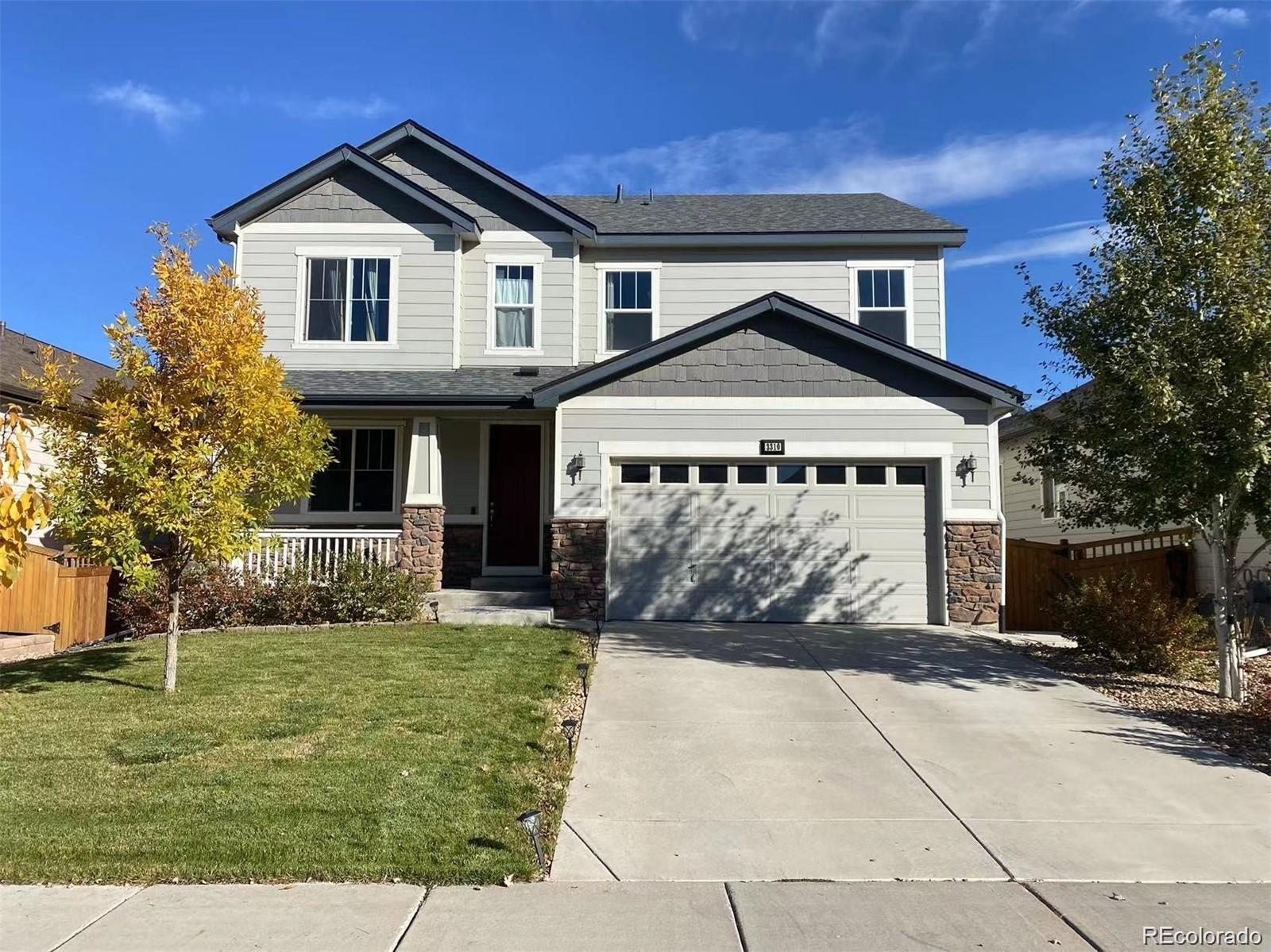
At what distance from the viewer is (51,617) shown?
10.6 metres

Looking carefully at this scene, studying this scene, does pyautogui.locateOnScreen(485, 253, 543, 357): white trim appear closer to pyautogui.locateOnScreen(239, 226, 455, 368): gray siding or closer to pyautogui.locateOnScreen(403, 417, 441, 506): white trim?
pyautogui.locateOnScreen(239, 226, 455, 368): gray siding

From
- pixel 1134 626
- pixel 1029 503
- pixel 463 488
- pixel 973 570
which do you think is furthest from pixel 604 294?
pixel 1029 503

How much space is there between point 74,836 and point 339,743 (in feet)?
5.91

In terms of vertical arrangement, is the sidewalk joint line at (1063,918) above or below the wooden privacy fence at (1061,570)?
below

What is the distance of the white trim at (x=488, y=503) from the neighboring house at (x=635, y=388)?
49mm

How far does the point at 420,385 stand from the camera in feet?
42.7

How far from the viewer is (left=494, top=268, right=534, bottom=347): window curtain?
14.5 metres

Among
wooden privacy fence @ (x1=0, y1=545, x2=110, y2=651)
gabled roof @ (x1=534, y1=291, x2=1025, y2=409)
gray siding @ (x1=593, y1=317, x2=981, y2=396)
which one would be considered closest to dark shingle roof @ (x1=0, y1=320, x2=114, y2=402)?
wooden privacy fence @ (x1=0, y1=545, x2=110, y2=651)

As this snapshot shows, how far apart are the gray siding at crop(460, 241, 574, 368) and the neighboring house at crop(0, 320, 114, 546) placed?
5.68 meters

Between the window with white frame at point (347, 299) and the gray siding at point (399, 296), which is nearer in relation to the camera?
the gray siding at point (399, 296)

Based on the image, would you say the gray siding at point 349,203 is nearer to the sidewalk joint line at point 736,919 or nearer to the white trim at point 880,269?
the white trim at point 880,269

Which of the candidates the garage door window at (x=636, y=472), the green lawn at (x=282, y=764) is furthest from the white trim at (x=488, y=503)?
the green lawn at (x=282, y=764)

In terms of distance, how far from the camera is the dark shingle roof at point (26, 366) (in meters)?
12.4

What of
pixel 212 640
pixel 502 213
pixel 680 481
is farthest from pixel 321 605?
pixel 502 213
